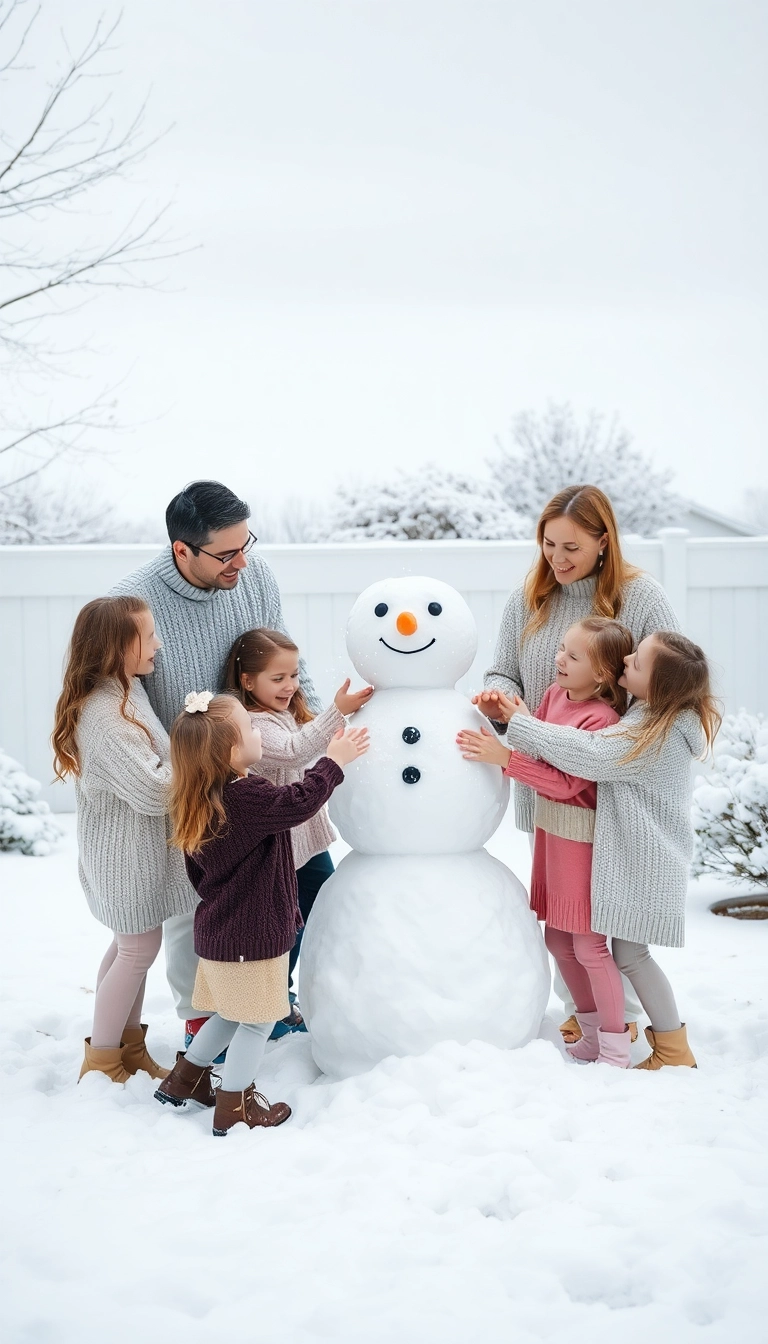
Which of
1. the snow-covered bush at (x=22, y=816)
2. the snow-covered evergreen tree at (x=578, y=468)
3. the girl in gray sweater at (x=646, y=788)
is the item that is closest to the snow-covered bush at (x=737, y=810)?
the girl in gray sweater at (x=646, y=788)

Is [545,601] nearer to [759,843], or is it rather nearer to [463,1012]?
[463,1012]

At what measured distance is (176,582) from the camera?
316 centimetres

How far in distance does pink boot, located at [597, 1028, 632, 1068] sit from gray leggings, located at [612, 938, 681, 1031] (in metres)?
0.11

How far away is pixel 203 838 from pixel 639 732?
1.18m

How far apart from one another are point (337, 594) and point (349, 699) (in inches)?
145

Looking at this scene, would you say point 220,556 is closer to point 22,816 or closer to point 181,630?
point 181,630

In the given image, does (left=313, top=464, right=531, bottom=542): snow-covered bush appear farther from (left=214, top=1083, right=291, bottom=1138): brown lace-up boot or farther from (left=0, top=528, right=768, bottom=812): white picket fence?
(left=214, top=1083, right=291, bottom=1138): brown lace-up boot

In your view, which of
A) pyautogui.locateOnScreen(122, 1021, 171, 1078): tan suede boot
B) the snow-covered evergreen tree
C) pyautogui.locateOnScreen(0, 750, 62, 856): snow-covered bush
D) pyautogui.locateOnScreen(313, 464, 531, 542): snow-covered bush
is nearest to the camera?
pyautogui.locateOnScreen(122, 1021, 171, 1078): tan suede boot

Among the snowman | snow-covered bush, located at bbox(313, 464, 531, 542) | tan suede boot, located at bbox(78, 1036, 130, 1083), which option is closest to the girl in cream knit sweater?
the snowman

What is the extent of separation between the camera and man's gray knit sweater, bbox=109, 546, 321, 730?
3160 millimetres

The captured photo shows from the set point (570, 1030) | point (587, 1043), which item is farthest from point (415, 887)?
point (570, 1030)

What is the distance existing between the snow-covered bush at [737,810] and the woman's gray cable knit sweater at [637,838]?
1921mm

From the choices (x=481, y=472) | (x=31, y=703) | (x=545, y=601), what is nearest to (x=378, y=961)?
(x=545, y=601)

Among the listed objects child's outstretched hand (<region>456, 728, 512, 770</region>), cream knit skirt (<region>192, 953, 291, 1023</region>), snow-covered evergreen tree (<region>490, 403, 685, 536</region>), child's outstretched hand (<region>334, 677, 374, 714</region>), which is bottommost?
cream knit skirt (<region>192, 953, 291, 1023</region>)
